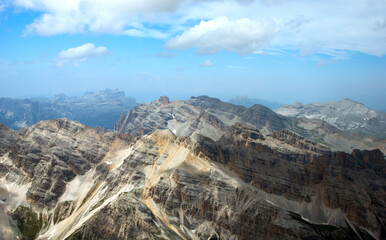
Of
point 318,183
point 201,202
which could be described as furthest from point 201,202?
point 318,183

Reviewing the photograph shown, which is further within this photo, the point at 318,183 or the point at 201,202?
the point at 318,183

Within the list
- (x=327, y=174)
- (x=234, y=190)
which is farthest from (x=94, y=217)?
(x=327, y=174)

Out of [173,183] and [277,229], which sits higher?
[173,183]

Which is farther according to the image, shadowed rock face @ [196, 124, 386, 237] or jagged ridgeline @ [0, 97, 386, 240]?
shadowed rock face @ [196, 124, 386, 237]

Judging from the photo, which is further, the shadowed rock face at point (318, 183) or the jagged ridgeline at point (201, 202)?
the shadowed rock face at point (318, 183)

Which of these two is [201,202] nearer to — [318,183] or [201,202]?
[201,202]

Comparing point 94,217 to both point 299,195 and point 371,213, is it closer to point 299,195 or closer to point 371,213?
point 299,195

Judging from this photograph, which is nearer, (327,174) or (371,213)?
(371,213)

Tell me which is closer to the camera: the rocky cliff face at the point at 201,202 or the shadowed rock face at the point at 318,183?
the rocky cliff face at the point at 201,202

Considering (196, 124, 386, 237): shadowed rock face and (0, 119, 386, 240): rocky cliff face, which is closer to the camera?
(0, 119, 386, 240): rocky cliff face

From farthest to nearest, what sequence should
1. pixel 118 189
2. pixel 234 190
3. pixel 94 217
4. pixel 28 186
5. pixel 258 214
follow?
pixel 28 186, pixel 118 189, pixel 234 190, pixel 258 214, pixel 94 217

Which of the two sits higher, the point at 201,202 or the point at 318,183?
the point at 201,202
